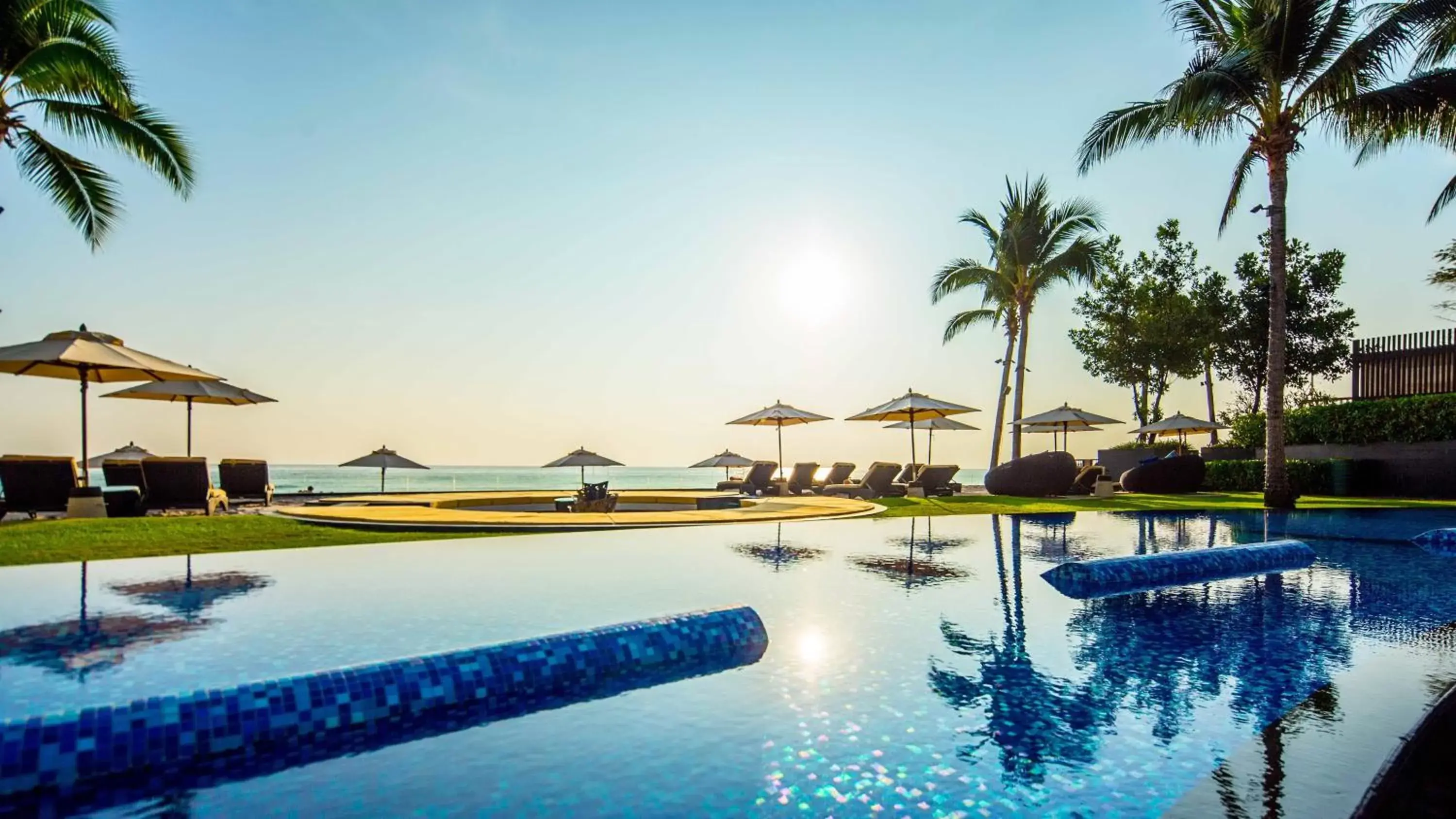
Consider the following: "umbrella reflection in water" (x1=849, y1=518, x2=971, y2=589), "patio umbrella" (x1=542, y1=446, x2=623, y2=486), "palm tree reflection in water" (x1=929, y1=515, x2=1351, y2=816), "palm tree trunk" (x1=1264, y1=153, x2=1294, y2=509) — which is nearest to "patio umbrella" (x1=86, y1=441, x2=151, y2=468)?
"patio umbrella" (x1=542, y1=446, x2=623, y2=486)

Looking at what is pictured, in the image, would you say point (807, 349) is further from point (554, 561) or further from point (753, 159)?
point (554, 561)

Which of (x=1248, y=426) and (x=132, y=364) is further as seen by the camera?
(x=1248, y=426)

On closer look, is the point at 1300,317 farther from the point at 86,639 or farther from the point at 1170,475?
the point at 86,639

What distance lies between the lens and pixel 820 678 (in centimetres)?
377

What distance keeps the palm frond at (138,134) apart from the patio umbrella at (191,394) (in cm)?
417

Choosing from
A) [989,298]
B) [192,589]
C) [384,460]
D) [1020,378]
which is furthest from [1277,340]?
[384,460]

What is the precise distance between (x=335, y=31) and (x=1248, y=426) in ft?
89.2

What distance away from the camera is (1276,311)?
1441 centimetres

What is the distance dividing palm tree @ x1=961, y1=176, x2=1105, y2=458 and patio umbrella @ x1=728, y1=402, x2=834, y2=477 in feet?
22.6

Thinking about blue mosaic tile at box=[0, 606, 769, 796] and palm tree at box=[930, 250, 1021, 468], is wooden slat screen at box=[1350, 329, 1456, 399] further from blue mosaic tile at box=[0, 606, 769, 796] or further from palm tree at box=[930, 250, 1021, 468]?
blue mosaic tile at box=[0, 606, 769, 796]

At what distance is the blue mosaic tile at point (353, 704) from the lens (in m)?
2.78

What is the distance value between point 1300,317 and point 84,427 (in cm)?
3637

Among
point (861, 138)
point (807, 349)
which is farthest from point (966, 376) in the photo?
point (861, 138)

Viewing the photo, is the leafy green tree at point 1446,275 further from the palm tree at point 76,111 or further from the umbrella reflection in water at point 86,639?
the palm tree at point 76,111
